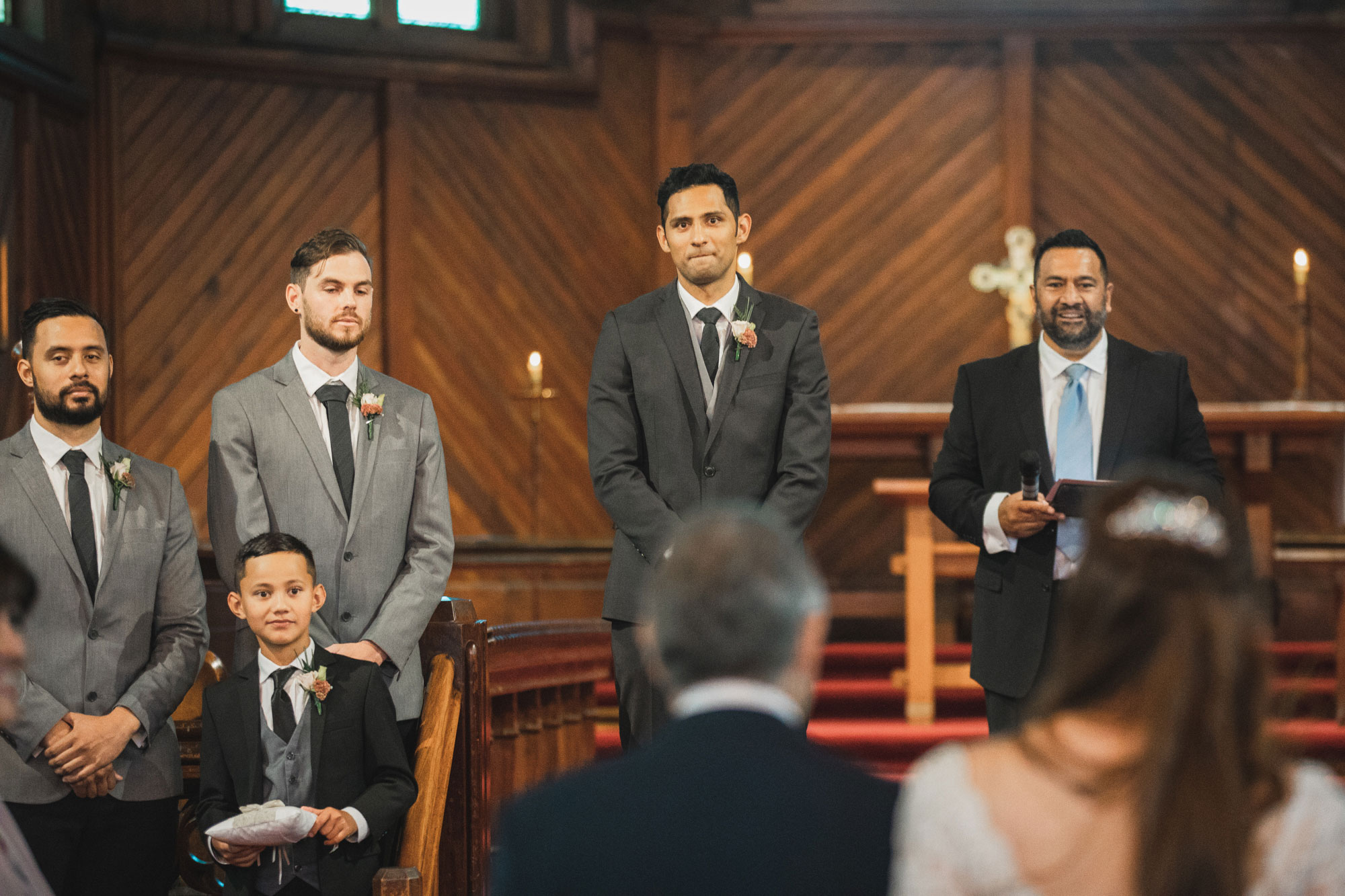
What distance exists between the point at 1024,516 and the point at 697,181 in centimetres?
107

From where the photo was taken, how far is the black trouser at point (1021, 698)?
Result: 119 inches

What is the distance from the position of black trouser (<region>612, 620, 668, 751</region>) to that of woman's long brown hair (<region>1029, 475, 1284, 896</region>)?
1.72 metres

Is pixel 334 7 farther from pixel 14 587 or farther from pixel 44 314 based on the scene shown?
pixel 14 587

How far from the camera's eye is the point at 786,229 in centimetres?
801

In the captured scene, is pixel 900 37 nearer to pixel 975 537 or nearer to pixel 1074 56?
pixel 1074 56

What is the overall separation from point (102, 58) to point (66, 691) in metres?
5.07

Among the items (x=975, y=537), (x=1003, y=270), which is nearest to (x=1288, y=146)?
(x=1003, y=270)

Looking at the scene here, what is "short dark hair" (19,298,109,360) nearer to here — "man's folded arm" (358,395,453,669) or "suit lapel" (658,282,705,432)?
"man's folded arm" (358,395,453,669)

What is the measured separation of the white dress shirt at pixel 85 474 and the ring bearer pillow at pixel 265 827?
0.73 m

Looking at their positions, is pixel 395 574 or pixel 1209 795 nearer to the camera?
pixel 1209 795

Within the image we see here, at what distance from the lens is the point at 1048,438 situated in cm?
316

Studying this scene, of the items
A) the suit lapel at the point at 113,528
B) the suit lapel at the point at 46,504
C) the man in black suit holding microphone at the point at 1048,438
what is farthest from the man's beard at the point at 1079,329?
the suit lapel at the point at 46,504

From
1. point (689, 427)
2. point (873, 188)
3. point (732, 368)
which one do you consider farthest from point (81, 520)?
point (873, 188)

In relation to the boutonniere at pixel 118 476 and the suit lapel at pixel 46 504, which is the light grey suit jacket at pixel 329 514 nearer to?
the boutonniere at pixel 118 476
